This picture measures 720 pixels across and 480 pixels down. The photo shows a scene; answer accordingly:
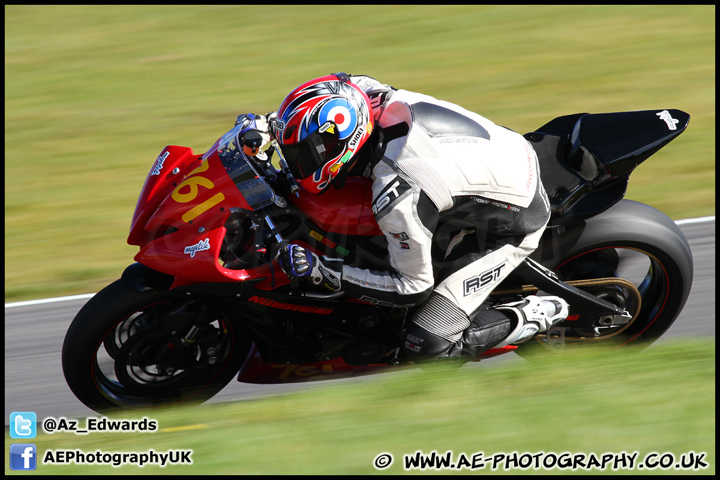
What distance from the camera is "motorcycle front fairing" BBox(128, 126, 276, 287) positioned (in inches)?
Answer: 158

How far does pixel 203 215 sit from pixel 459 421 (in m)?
1.68

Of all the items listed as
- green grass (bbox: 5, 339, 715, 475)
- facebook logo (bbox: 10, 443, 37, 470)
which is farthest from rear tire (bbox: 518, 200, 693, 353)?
facebook logo (bbox: 10, 443, 37, 470)

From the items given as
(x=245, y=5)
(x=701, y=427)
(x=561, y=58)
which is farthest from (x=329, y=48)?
(x=701, y=427)

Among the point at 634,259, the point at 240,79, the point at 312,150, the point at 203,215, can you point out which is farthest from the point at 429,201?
the point at 240,79

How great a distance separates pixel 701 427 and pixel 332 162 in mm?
2089

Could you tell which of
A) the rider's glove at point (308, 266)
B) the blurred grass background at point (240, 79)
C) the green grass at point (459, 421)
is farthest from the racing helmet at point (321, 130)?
the blurred grass background at point (240, 79)

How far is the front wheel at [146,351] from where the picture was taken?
421cm

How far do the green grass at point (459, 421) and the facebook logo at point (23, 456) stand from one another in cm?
6

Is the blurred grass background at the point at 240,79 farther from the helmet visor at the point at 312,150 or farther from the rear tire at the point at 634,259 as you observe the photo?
the helmet visor at the point at 312,150

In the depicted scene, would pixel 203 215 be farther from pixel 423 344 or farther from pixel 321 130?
pixel 423 344

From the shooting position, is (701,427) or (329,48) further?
(329,48)

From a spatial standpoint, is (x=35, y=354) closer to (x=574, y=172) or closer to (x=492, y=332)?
(x=492, y=332)

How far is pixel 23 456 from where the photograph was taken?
12.2ft

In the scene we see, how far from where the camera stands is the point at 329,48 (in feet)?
34.6
